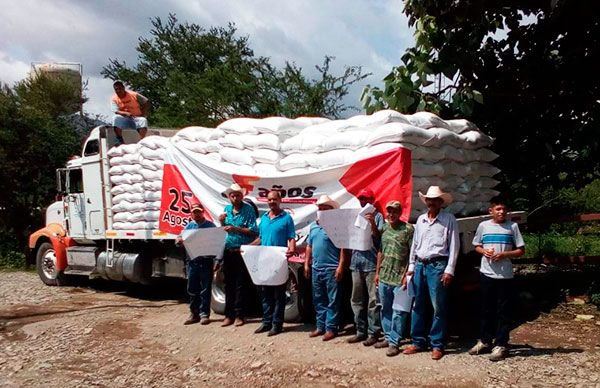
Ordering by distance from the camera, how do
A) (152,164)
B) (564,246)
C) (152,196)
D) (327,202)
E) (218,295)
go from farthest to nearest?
(564,246) < (152,196) < (152,164) < (218,295) < (327,202)

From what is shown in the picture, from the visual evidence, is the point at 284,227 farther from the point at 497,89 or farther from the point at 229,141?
the point at 497,89

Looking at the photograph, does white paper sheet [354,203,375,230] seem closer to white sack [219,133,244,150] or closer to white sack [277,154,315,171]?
white sack [277,154,315,171]

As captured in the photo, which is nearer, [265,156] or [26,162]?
[265,156]

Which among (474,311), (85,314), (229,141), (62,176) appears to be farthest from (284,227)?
(62,176)

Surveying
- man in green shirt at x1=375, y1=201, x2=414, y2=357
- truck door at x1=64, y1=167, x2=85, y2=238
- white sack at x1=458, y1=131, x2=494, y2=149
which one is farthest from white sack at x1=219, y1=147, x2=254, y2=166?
truck door at x1=64, y1=167, x2=85, y2=238

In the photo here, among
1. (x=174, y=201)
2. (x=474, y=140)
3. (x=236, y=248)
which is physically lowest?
(x=236, y=248)

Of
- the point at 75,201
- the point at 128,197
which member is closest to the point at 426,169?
the point at 128,197

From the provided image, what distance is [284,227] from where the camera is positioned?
25.5ft

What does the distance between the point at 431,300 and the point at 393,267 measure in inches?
20.4

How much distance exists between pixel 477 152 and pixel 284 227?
2.78 metres

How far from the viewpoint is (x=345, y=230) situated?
7148mm

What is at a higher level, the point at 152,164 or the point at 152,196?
the point at 152,164

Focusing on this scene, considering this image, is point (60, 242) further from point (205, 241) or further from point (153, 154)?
point (205, 241)

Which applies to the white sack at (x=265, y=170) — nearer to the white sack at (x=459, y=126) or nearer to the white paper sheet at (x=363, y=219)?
the white paper sheet at (x=363, y=219)
